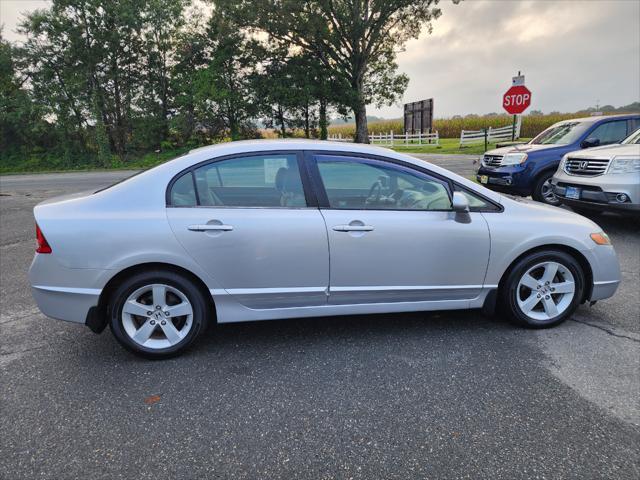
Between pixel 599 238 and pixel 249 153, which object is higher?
pixel 249 153

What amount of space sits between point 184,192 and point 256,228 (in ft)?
1.94

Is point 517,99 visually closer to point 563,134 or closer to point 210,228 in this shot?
point 563,134

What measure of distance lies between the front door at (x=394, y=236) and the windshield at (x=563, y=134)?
6.66 meters

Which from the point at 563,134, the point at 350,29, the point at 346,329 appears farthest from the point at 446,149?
the point at 346,329

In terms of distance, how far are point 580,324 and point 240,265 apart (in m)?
2.90

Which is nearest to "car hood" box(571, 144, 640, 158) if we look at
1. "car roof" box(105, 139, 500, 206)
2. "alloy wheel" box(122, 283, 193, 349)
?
→ "car roof" box(105, 139, 500, 206)

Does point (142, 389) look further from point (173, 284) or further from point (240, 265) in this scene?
point (240, 265)

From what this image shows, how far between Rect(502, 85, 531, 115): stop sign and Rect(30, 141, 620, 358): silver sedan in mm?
14636

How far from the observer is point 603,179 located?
6078 mm

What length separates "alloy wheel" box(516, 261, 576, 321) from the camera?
3.38m

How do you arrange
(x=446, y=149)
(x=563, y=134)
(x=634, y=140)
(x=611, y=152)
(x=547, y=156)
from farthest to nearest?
(x=446, y=149) < (x=563, y=134) < (x=547, y=156) < (x=634, y=140) < (x=611, y=152)

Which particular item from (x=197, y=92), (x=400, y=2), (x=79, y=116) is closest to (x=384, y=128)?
(x=400, y=2)

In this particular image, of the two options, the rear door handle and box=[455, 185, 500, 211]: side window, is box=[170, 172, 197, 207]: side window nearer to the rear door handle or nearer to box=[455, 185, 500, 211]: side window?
the rear door handle

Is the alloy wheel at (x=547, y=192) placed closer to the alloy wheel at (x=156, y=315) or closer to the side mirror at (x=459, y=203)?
the side mirror at (x=459, y=203)
